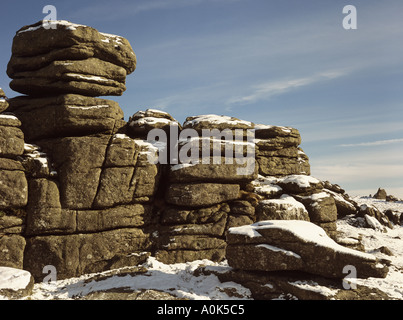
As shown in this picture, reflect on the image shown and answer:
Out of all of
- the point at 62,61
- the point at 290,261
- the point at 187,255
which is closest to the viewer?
the point at 290,261

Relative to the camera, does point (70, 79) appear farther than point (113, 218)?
Yes

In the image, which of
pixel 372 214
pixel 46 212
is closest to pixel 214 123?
pixel 46 212

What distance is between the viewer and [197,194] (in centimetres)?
2612

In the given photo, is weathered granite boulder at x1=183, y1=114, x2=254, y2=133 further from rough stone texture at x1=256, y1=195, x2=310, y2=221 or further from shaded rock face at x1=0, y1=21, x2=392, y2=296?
rough stone texture at x1=256, y1=195, x2=310, y2=221

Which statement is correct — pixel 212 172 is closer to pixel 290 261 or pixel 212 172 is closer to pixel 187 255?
pixel 187 255

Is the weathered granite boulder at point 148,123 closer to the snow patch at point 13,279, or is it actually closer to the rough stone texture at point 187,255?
the rough stone texture at point 187,255

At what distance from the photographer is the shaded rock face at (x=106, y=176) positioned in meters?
23.3

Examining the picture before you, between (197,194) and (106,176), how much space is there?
7.21m

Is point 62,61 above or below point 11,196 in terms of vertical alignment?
above

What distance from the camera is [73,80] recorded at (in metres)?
27.0

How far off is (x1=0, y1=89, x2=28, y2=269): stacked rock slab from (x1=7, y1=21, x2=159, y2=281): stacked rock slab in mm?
542

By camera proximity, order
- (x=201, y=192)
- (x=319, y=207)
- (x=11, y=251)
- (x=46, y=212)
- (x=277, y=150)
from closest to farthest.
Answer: (x=11, y=251)
(x=46, y=212)
(x=201, y=192)
(x=319, y=207)
(x=277, y=150)

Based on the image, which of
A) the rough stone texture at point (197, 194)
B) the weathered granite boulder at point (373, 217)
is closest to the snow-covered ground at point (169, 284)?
the rough stone texture at point (197, 194)
